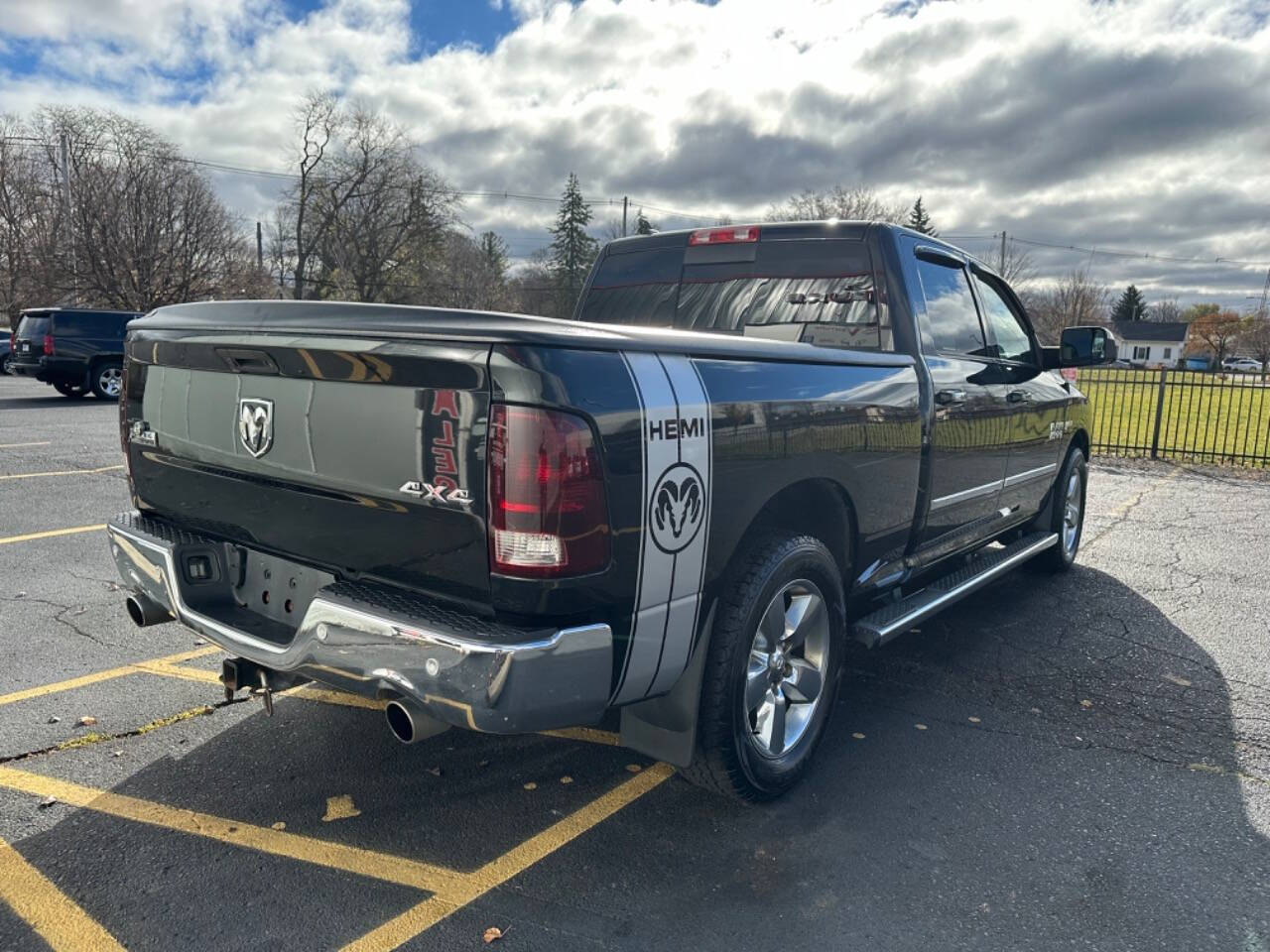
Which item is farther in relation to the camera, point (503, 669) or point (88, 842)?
point (88, 842)

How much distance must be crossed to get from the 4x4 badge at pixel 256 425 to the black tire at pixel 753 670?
146cm

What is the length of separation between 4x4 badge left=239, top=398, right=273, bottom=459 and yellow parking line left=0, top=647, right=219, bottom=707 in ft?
6.05

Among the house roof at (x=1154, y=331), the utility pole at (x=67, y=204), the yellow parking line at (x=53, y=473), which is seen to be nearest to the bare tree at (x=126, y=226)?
the utility pole at (x=67, y=204)

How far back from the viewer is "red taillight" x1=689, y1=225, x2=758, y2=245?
424 cm

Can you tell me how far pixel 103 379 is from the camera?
17438mm

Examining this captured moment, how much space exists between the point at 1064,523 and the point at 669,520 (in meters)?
4.52

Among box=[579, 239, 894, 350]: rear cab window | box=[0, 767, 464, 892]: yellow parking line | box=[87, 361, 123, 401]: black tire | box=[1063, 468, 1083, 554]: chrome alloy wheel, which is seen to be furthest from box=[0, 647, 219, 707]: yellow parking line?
box=[87, 361, 123, 401]: black tire

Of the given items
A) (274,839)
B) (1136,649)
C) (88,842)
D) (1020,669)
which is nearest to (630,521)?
Result: (274,839)

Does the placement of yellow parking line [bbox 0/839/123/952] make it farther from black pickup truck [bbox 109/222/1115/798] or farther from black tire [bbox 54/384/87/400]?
black tire [bbox 54/384/87/400]

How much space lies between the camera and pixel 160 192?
40.1 meters

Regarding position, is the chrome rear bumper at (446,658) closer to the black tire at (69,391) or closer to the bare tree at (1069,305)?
the black tire at (69,391)

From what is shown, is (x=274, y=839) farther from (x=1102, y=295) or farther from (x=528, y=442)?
(x=1102, y=295)

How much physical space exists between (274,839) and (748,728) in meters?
1.51

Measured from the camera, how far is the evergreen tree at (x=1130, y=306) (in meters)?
110
